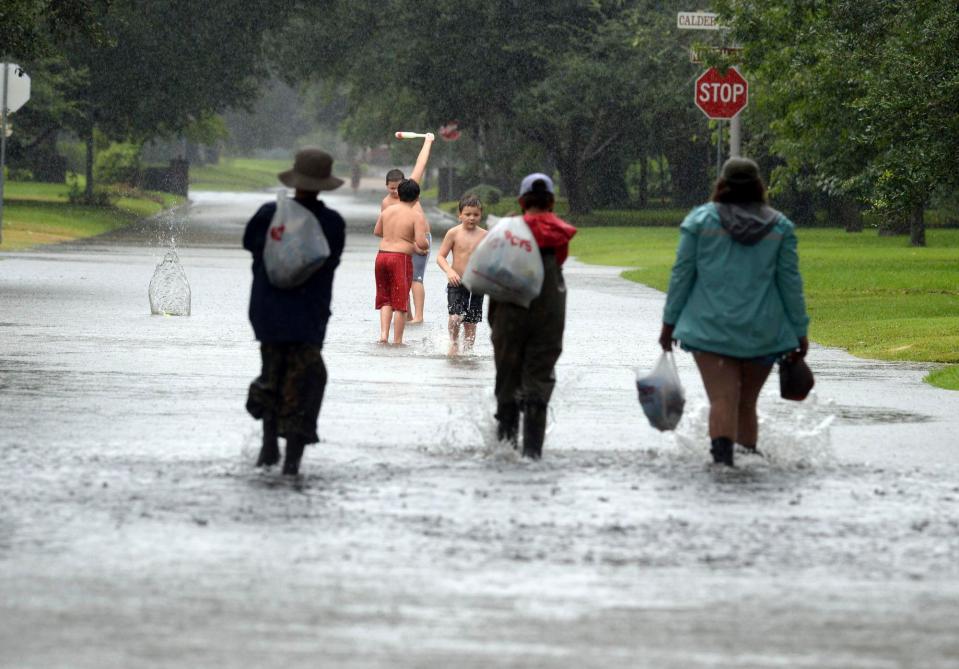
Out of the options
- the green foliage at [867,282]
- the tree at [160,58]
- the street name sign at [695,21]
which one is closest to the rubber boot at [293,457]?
the green foliage at [867,282]

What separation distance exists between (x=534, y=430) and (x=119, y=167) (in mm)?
70668

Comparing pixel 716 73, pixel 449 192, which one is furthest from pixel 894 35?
pixel 449 192

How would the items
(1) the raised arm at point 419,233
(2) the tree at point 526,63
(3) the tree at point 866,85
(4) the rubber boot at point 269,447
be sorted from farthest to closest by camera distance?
(2) the tree at point 526,63
(3) the tree at point 866,85
(1) the raised arm at point 419,233
(4) the rubber boot at point 269,447

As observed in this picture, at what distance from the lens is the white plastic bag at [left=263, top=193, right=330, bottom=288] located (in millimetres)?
10406

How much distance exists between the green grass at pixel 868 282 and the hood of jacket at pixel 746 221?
6.43 metres

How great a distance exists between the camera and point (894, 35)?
29750 millimetres

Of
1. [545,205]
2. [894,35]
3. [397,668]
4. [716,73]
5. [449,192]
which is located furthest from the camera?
[449,192]

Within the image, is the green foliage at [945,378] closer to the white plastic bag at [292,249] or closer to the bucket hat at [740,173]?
the bucket hat at [740,173]

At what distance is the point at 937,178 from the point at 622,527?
19.0 m

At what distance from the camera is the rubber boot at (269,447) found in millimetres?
10523

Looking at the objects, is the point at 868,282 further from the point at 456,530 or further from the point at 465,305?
the point at 456,530

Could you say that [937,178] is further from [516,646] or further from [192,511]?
[516,646]

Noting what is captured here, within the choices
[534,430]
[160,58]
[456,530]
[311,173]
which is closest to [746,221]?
[534,430]

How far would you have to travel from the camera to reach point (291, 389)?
34.3ft
